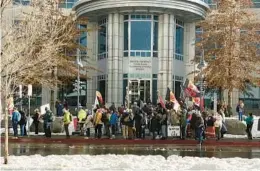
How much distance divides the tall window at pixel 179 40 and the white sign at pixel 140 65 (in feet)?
11.4

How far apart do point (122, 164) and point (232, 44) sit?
28.9 m

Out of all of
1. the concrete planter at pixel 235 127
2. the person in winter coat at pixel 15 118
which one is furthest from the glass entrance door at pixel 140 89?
the person in winter coat at pixel 15 118

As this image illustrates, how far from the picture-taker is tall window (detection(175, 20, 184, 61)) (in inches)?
1809

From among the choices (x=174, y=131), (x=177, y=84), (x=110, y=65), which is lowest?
(x=174, y=131)

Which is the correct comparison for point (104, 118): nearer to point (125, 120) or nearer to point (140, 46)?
point (125, 120)

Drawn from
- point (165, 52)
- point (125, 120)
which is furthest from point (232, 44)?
point (125, 120)

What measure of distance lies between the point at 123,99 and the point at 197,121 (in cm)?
2041

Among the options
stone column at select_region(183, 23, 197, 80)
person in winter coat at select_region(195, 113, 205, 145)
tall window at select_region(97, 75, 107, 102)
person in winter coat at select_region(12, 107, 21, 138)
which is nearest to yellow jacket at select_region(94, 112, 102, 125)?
person in winter coat at select_region(12, 107, 21, 138)

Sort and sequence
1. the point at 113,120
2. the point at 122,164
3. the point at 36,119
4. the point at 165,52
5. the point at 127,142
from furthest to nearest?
the point at 165,52 < the point at 36,119 < the point at 113,120 < the point at 127,142 < the point at 122,164

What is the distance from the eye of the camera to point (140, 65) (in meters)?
44.1

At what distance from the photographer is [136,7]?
1681 inches

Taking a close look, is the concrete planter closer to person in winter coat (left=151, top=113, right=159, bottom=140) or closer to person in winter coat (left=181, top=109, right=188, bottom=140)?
person in winter coat (left=181, top=109, right=188, bottom=140)

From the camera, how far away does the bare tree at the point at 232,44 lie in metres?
40.5

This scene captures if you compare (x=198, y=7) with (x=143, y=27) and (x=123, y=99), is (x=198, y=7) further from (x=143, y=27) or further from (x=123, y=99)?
(x=123, y=99)
